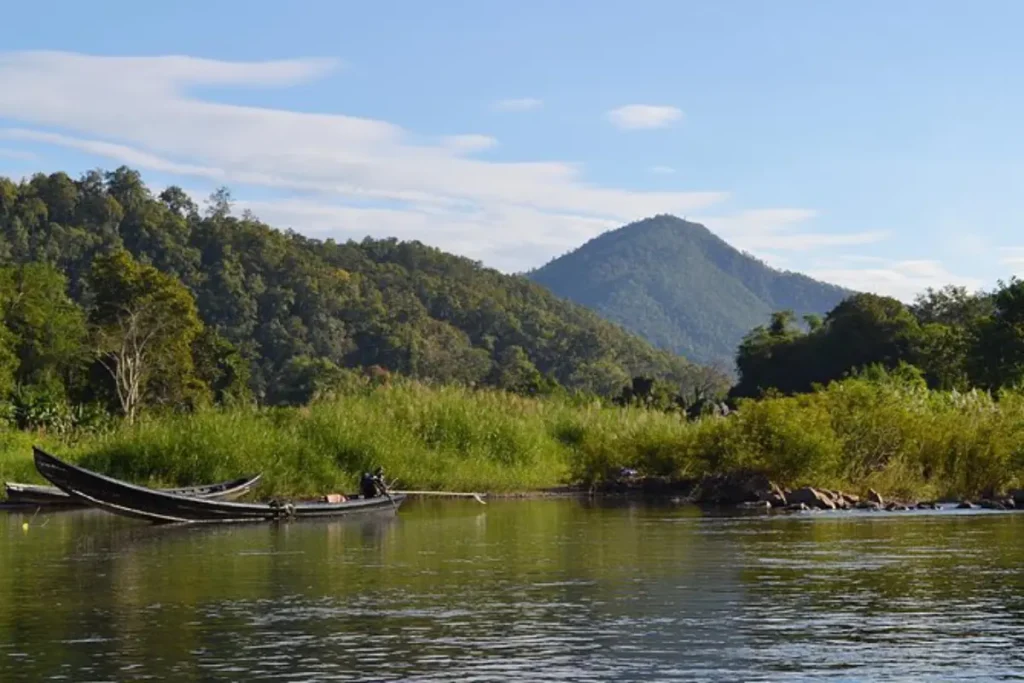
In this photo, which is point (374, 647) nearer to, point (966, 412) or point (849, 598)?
point (849, 598)

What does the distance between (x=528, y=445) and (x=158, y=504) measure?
1524 cm

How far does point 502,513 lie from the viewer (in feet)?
116

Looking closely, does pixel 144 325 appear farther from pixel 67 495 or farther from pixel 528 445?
pixel 67 495

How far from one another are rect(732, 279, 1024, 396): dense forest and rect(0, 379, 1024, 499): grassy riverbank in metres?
24.0

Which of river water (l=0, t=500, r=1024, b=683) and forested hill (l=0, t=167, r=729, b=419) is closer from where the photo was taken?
river water (l=0, t=500, r=1024, b=683)

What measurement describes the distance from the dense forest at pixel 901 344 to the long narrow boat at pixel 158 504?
36310 millimetres

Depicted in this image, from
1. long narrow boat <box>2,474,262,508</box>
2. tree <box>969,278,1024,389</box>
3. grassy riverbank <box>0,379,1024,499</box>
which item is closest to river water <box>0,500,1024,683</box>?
long narrow boat <box>2,474,262,508</box>

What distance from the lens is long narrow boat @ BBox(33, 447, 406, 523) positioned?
29.8 m

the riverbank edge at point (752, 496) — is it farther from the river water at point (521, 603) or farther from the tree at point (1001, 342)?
the tree at point (1001, 342)

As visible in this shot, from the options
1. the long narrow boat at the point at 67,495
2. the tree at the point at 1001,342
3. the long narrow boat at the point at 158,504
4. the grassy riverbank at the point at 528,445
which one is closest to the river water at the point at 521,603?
the long narrow boat at the point at 158,504

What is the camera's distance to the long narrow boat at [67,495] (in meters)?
33.8

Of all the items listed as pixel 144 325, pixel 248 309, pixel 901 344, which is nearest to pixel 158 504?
pixel 144 325

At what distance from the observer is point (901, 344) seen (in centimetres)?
8394

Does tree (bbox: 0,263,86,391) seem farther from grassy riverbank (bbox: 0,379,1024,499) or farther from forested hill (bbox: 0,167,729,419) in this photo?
grassy riverbank (bbox: 0,379,1024,499)
